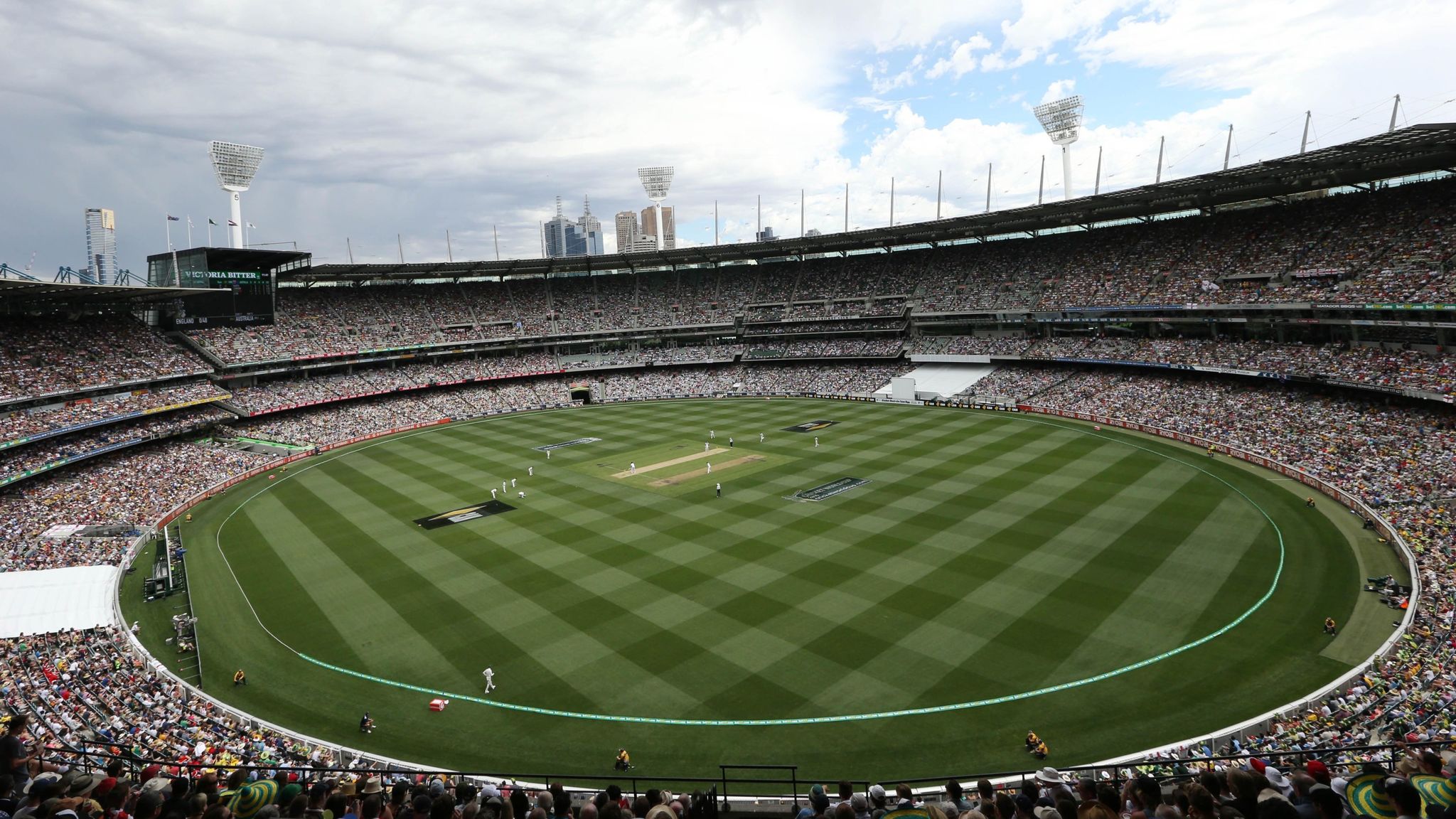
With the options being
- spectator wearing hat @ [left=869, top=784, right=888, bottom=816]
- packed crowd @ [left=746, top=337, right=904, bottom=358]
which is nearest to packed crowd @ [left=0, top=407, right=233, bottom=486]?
spectator wearing hat @ [left=869, top=784, right=888, bottom=816]

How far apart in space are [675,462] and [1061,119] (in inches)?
2357

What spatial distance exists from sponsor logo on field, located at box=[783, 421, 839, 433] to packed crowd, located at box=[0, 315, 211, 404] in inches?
2056

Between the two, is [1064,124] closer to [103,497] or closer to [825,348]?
[825,348]

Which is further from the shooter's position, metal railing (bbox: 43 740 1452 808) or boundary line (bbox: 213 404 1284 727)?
boundary line (bbox: 213 404 1284 727)

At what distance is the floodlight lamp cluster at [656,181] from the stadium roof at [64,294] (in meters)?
59.5

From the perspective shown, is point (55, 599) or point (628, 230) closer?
point (55, 599)

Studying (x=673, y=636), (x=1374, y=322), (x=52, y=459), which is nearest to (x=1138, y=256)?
(x=1374, y=322)

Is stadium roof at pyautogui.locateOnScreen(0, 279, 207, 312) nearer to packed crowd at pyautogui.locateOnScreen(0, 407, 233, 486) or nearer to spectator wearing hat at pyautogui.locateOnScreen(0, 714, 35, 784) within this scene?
packed crowd at pyautogui.locateOnScreen(0, 407, 233, 486)

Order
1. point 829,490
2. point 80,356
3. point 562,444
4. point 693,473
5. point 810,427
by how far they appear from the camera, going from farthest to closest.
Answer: point 810,427 < point 562,444 < point 80,356 < point 693,473 < point 829,490

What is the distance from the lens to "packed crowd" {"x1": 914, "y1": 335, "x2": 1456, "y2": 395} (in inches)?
1606

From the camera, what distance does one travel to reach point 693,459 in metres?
49.1

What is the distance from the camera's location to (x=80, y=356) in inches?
2032

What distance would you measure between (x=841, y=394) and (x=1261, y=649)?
56026 millimetres

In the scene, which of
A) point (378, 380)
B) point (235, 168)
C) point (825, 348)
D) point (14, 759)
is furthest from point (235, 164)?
point (14, 759)
